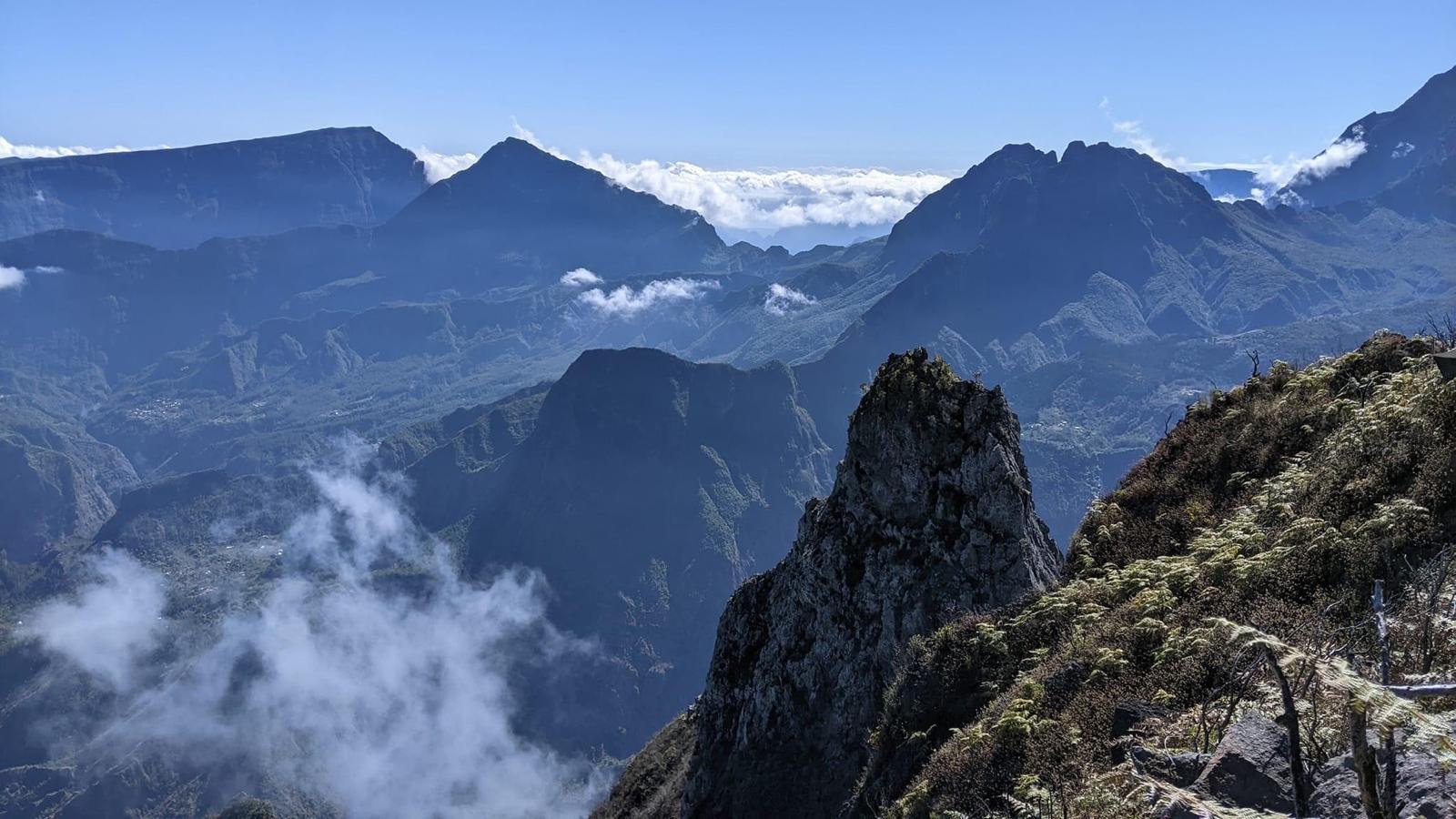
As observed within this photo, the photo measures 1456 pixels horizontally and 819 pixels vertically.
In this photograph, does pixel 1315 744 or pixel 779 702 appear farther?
pixel 779 702

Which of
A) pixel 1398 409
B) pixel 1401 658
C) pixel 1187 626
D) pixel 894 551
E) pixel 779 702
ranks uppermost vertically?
pixel 1398 409

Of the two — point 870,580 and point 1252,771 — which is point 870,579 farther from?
point 1252,771

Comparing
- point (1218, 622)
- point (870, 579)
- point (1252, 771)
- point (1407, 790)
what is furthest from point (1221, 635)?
point (870, 579)

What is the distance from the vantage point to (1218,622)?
9.18 meters

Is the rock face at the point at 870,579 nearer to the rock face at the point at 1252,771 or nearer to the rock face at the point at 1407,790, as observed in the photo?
the rock face at the point at 1252,771

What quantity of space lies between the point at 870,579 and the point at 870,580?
29 millimetres

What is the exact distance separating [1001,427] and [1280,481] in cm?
907

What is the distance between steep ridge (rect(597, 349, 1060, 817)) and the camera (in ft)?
81.9

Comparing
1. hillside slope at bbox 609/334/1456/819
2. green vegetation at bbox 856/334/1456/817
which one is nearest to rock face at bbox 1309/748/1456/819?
hillside slope at bbox 609/334/1456/819

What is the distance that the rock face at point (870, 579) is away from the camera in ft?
81.8

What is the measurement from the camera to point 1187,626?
1486 centimetres

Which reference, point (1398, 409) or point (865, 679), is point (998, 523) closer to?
point (865, 679)

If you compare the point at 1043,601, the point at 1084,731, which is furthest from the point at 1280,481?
the point at 1084,731

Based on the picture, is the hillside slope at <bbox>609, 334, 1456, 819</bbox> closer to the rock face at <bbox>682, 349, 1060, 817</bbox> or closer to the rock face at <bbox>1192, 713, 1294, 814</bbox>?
the rock face at <bbox>1192, 713, 1294, 814</bbox>
